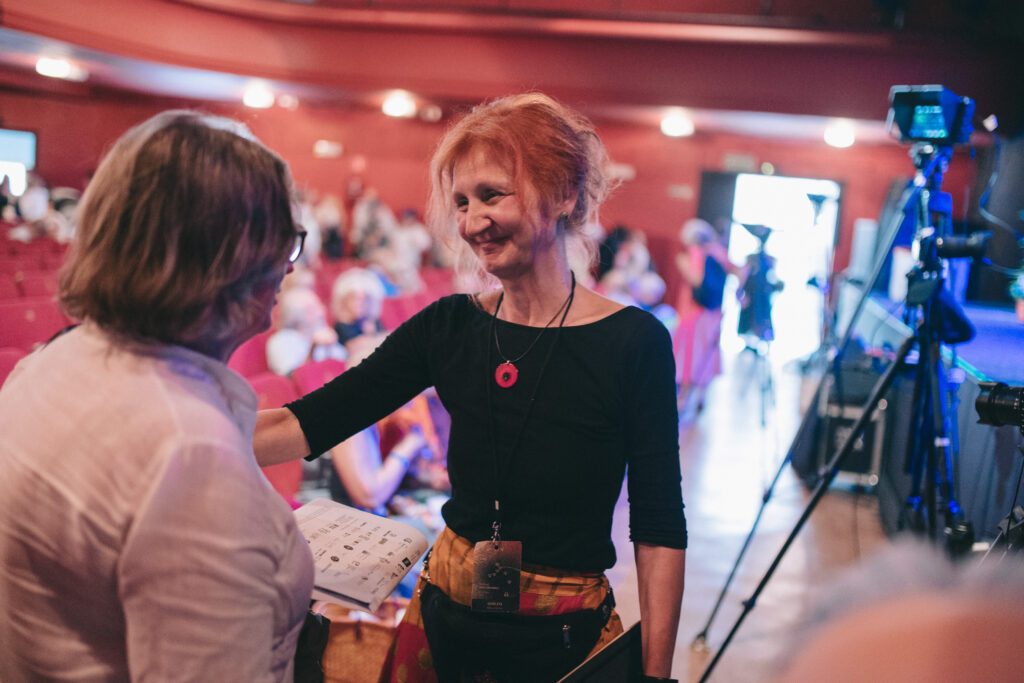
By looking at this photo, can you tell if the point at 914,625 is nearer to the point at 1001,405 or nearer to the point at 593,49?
the point at 1001,405

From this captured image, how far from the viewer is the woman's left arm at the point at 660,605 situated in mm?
1141

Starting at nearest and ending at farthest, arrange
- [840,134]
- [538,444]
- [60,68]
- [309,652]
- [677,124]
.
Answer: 1. [309,652]
2. [538,444]
3. [60,68]
4. [840,134]
5. [677,124]

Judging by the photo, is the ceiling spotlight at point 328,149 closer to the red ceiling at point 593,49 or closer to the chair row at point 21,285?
the red ceiling at point 593,49

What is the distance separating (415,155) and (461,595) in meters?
12.5

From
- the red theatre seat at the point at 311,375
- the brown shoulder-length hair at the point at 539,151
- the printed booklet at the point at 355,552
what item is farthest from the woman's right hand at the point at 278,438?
the red theatre seat at the point at 311,375

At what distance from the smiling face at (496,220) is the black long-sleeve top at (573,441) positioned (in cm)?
13

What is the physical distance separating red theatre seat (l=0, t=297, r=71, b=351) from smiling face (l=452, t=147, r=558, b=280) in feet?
9.41

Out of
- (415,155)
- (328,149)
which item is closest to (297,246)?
(415,155)

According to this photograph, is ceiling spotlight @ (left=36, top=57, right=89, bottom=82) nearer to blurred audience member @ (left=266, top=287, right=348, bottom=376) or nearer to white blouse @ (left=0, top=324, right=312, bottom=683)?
blurred audience member @ (left=266, top=287, right=348, bottom=376)

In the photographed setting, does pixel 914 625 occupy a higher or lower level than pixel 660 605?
higher

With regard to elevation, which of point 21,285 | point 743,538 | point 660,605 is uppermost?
point 21,285

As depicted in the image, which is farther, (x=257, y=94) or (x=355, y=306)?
(x=257, y=94)

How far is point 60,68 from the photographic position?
30.4ft

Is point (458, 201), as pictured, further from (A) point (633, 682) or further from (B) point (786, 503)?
(B) point (786, 503)
